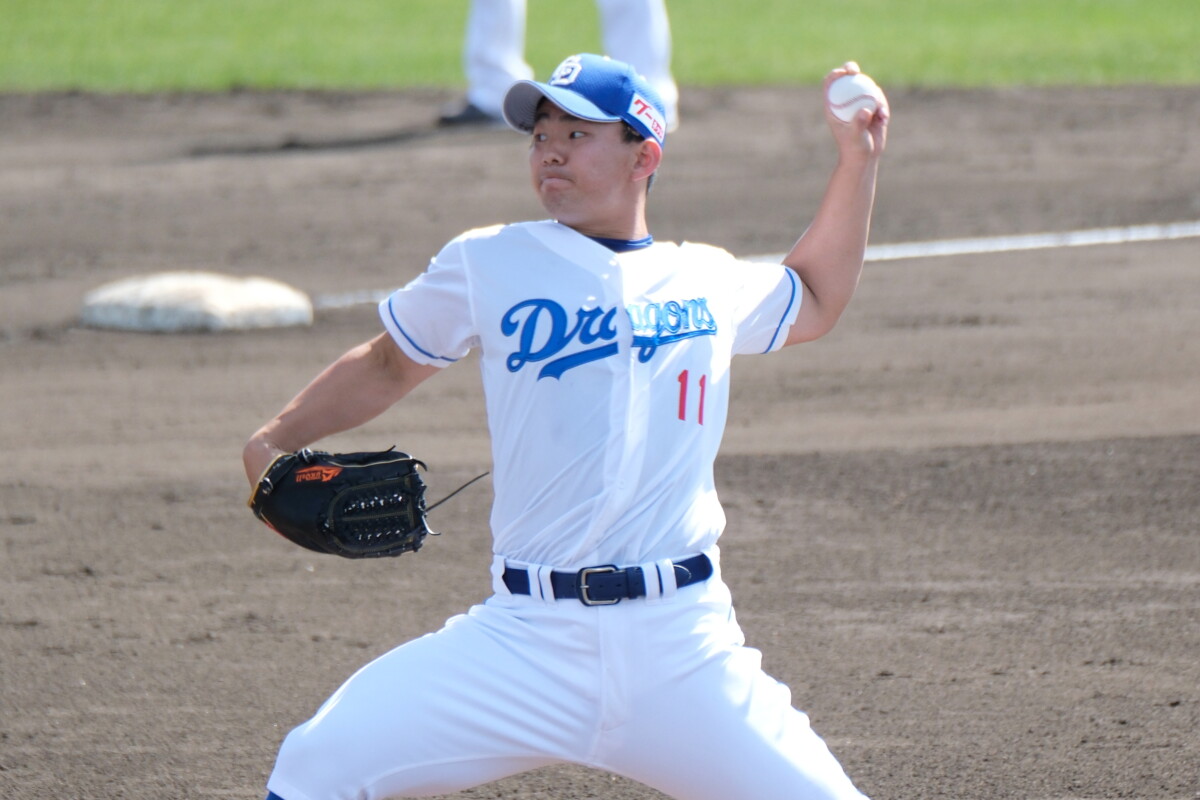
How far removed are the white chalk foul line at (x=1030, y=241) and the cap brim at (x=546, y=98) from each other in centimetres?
659

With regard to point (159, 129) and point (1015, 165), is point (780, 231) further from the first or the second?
→ point (159, 129)

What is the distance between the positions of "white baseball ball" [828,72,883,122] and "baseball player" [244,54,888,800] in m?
0.37

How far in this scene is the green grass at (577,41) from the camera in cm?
1556

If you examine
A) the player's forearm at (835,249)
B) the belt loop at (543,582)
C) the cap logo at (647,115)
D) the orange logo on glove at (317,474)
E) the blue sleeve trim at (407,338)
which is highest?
the cap logo at (647,115)

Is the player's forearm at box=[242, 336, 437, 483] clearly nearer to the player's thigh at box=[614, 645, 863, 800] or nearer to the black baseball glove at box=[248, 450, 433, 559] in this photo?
the black baseball glove at box=[248, 450, 433, 559]

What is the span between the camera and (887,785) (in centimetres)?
391

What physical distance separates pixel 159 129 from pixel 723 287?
11.1 metres

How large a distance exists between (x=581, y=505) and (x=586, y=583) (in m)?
0.13

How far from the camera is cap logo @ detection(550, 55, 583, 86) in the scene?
3037 mm

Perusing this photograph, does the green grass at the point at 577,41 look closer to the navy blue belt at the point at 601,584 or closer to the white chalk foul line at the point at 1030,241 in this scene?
the white chalk foul line at the point at 1030,241

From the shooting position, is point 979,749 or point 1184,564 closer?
point 979,749

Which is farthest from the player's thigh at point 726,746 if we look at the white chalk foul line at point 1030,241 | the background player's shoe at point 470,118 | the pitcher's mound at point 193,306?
the background player's shoe at point 470,118

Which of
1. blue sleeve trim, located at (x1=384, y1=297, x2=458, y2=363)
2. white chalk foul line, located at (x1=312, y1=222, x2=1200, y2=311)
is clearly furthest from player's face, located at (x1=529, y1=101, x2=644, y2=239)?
white chalk foul line, located at (x1=312, y1=222, x2=1200, y2=311)

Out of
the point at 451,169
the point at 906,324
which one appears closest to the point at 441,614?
the point at 906,324
